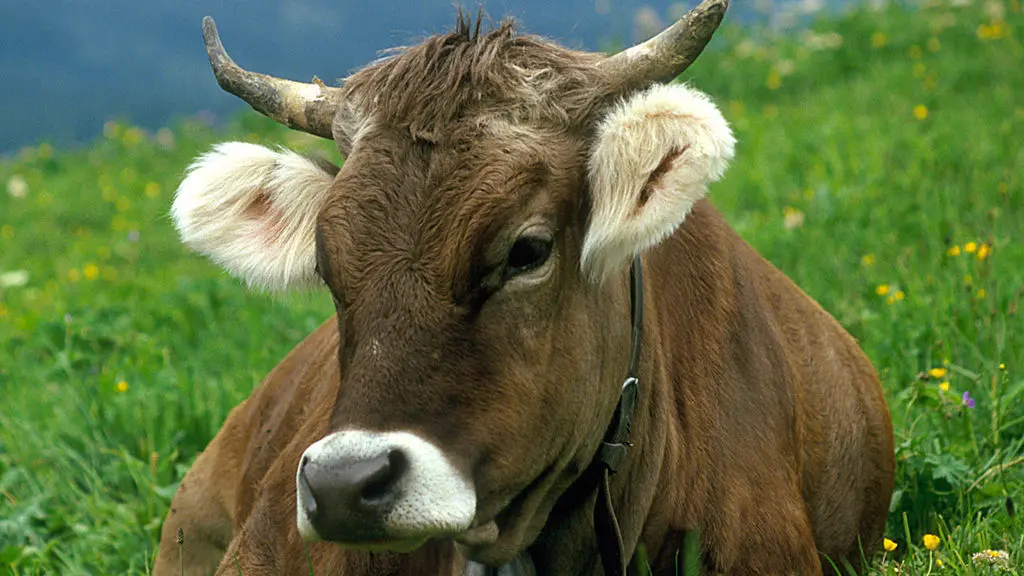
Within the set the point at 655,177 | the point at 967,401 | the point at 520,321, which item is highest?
the point at 655,177

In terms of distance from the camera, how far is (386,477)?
7.98 feet

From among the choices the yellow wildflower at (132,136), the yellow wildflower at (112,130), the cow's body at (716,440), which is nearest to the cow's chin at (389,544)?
the cow's body at (716,440)

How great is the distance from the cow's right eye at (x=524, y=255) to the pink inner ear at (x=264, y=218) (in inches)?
30.9

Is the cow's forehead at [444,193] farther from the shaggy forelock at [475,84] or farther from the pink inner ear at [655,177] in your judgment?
the pink inner ear at [655,177]

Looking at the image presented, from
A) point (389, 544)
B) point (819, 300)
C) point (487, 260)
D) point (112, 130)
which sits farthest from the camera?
point (112, 130)

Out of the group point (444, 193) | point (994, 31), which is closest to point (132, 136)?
point (994, 31)

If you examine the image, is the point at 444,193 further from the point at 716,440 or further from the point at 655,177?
the point at 716,440

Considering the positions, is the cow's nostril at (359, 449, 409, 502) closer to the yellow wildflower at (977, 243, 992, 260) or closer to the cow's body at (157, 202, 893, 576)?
the cow's body at (157, 202, 893, 576)

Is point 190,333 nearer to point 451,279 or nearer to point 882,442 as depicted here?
point 882,442

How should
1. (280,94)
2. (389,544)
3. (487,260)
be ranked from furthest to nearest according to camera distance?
(280,94)
(487,260)
(389,544)

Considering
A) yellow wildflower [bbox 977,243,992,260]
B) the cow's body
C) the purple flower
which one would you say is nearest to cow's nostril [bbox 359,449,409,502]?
the cow's body

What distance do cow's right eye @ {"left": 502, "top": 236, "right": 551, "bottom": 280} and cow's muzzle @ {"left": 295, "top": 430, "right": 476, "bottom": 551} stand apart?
0.42m

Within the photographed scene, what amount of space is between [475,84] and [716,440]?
1.11 m

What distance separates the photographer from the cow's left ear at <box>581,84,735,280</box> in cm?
270
